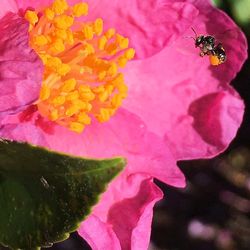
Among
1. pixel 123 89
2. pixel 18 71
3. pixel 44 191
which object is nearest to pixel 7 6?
pixel 18 71

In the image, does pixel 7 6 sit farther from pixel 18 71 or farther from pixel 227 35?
pixel 227 35

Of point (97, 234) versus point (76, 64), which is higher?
point (76, 64)

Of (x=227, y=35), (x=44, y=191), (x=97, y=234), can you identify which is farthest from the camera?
(x=227, y=35)

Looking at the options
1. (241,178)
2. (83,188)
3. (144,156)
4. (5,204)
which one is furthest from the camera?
(241,178)

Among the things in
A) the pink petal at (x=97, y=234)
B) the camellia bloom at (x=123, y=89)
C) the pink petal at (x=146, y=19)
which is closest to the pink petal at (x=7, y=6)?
the camellia bloom at (x=123, y=89)

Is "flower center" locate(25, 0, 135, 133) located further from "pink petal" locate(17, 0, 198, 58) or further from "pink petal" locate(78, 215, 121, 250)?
"pink petal" locate(78, 215, 121, 250)

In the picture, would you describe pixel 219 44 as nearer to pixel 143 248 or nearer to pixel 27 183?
pixel 143 248

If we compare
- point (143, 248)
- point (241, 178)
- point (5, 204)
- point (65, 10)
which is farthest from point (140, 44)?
point (241, 178)
